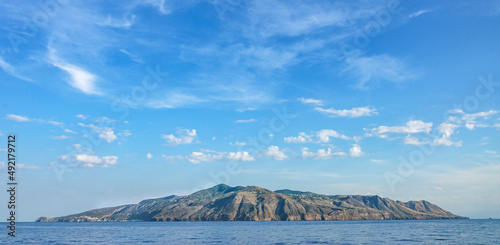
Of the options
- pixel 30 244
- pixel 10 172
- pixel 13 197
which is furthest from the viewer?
pixel 30 244

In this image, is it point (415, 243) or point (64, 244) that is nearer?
point (415, 243)

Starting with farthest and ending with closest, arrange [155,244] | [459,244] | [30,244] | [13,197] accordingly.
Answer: [30,244] → [155,244] → [459,244] → [13,197]

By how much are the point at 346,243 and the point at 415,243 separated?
2018 centimetres

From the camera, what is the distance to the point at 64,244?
109500 mm

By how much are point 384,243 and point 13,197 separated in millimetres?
96463

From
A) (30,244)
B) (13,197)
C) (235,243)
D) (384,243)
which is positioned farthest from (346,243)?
(30,244)

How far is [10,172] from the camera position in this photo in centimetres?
7394

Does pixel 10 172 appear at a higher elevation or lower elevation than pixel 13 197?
higher

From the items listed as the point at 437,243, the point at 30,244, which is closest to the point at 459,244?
the point at 437,243

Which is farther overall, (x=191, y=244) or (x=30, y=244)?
(x=30, y=244)

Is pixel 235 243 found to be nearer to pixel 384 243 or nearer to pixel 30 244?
pixel 384 243

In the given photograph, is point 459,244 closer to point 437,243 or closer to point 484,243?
point 437,243

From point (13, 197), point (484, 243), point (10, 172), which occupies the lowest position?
point (484, 243)

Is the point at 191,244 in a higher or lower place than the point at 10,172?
lower
